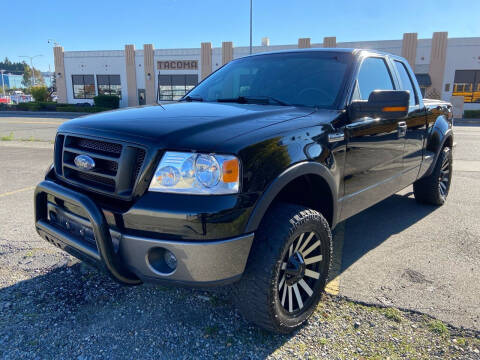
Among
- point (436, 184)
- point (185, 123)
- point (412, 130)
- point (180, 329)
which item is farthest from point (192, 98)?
point (436, 184)

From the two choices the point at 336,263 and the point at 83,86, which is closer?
the point at 336,263

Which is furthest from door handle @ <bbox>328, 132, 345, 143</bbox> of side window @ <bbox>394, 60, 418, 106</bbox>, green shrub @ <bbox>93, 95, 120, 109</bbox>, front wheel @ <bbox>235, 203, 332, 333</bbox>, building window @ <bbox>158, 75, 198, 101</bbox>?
building window @ <bbox>158, 75, 198, 101</bbox>

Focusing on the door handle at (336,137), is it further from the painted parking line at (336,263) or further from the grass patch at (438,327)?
the grass patch at (438,327)

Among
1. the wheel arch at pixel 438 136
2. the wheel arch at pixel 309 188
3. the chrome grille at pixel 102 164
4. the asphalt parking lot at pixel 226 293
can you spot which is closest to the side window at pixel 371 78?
the wheel arch at pixel 309 188

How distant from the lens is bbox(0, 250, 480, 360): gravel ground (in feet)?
7.55

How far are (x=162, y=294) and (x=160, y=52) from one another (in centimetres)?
3614

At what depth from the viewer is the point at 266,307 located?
7.30ft

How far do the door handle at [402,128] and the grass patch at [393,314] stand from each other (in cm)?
170

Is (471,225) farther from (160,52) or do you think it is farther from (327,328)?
(160,52)

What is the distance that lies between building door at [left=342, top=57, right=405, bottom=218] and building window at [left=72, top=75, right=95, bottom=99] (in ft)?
129

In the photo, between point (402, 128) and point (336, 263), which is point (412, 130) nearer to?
point (402, 128)

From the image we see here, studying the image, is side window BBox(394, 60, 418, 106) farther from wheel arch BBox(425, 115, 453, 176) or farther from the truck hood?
the truck hood

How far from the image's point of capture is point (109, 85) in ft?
125

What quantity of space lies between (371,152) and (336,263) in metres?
1.07
